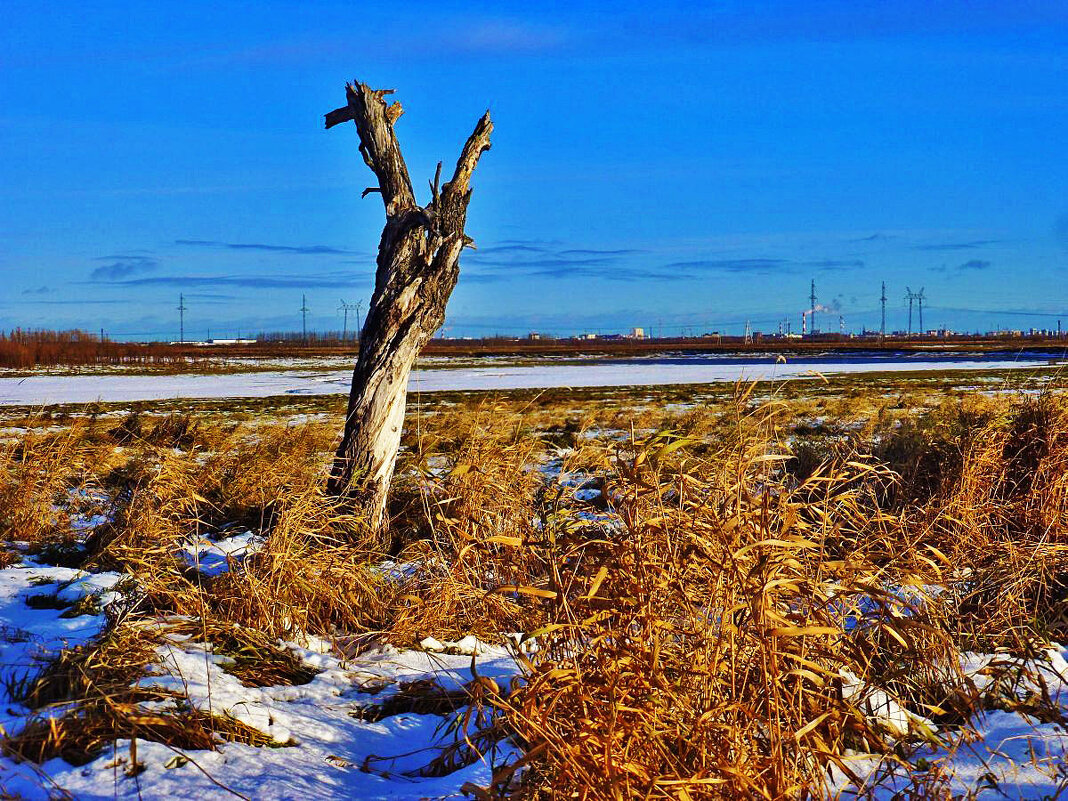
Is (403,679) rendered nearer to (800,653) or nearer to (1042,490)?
(800,653)

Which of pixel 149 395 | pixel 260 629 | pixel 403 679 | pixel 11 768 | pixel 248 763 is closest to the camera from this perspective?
pixel 11 768

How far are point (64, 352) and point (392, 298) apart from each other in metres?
59.0

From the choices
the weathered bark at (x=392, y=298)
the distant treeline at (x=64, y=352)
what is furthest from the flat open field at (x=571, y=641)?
the distant treeline at (x=64, y=352)

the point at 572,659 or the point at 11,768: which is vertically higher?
the point at 572,659

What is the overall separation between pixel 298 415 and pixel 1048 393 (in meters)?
16.1

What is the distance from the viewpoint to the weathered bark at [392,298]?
7.59m

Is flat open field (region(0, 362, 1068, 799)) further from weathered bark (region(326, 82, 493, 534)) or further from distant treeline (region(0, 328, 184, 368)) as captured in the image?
distant treeline (region(0, 328, 184, 368))

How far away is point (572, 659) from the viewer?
3.01 metres

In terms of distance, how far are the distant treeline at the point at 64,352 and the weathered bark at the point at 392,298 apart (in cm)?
5430

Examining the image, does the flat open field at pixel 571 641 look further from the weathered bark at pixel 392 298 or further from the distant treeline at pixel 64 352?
the distant treeline at pixel 64 352

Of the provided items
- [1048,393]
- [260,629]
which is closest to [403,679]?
[260,629]

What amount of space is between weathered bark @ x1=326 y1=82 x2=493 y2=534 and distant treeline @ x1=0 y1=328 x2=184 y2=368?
2138 inches

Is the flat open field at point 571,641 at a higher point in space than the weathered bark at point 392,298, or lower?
lower

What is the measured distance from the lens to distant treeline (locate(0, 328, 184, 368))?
180 ft
